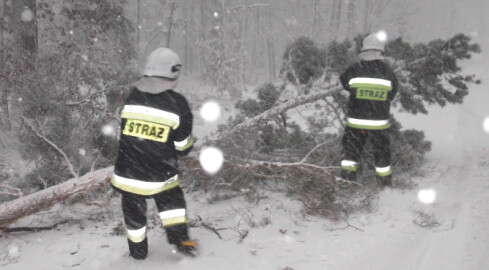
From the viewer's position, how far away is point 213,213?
437cm

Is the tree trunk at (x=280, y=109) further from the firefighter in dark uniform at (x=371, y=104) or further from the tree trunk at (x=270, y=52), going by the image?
the tree trunk at (x=270, y=52)

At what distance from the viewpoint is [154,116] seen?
2.95 m

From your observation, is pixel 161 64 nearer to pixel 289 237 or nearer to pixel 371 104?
pixel 289 237

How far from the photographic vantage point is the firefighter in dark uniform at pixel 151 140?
9.73 ft

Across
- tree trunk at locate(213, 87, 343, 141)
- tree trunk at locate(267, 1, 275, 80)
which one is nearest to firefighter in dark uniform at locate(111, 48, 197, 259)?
tree trunk at locate(213, 87, 343, 141)

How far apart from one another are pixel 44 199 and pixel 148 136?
1845mm

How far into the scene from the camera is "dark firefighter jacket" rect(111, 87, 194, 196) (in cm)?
296

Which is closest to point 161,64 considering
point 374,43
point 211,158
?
point 211,158

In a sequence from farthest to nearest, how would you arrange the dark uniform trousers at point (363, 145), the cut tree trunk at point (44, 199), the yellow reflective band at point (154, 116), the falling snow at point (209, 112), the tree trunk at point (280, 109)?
the falling snow at point (209, 112), the tree trunk at point (280, 109), the dark uniform trousers at point (363, 145), the cut tree trunk at point (44, 199), the yellow reflective band at point (154, 116)

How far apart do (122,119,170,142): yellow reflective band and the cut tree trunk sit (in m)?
1.37

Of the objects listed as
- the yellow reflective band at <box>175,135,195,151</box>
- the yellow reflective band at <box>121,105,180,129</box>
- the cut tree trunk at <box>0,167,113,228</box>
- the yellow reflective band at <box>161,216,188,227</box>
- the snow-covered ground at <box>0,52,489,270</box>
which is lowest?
the snow-covered ground at <box>0,52,489,270</box>

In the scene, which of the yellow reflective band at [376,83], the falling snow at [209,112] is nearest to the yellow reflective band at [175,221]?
the yellow reflective band at [376,83]

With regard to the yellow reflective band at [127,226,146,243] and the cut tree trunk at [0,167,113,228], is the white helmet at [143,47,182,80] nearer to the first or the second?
the yellow reflective band at [127,226,146,243]

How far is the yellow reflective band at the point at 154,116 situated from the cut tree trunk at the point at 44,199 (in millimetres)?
1459
